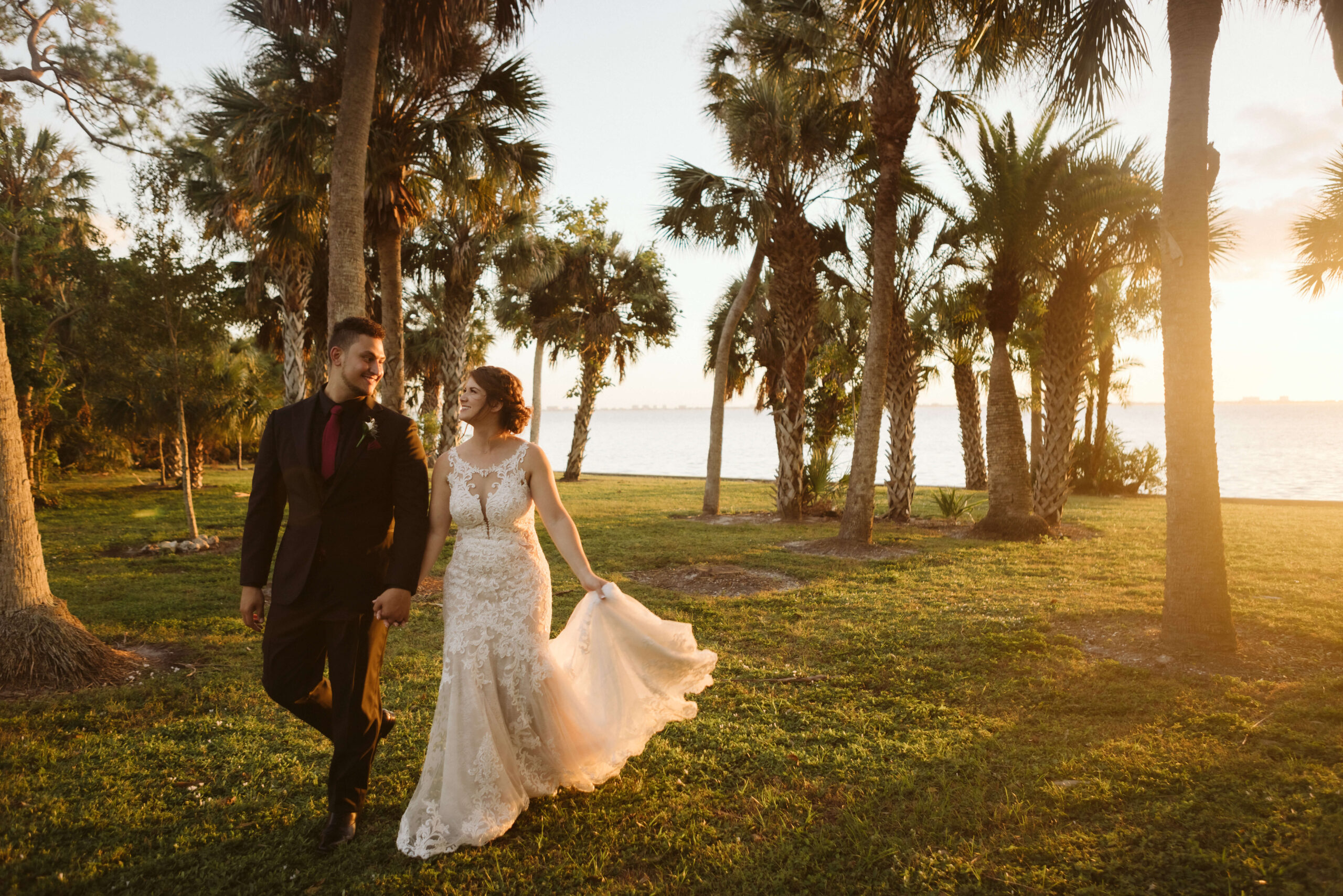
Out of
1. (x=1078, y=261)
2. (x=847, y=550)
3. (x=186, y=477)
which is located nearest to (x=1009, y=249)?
(x=1078, y=261)

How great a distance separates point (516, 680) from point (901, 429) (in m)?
14.8

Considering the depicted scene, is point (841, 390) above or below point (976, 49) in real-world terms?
below

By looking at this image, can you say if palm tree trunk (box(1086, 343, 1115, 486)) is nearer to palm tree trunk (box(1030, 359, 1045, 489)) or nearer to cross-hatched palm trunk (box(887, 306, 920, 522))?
palm tree trunk (box(1030, 359, 1045, 489))

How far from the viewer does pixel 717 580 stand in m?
9.95

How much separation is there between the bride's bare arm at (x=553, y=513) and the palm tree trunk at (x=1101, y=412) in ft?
82.8

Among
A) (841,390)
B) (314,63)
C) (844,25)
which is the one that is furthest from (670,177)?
(841,390)

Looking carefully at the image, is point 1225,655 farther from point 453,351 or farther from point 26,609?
point 453,351

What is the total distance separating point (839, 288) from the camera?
57.9 ft

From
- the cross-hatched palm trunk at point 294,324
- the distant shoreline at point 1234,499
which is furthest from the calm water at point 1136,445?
the cross-hatched palm trunk at point 294,324

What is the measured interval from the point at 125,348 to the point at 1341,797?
55.7 ft

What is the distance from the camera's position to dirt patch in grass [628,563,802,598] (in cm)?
944

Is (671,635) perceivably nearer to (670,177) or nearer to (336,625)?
(336,625)

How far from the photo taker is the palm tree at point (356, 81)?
772 cm

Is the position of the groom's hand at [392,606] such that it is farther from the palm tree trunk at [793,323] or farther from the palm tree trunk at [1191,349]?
the palm tree trunk at [793,323]
